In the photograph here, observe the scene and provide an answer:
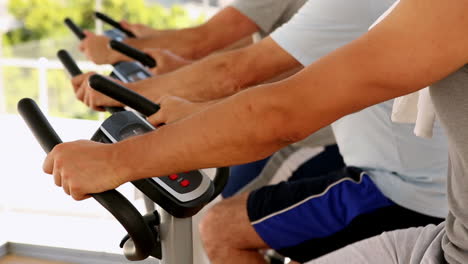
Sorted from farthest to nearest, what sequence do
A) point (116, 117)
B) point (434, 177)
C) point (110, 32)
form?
point (110, 32)
point (434, 177)
point (116, 117)

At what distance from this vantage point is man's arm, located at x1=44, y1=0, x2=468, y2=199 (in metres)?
1.12

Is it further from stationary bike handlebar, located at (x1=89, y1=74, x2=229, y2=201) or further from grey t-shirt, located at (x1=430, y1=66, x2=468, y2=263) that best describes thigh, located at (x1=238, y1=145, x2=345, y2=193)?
grey t-shirt, located at (x1=430, y1=66, x2=468, y2=263)

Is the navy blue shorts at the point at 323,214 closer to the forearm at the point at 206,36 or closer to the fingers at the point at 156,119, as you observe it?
the fingers at the point at 156,119

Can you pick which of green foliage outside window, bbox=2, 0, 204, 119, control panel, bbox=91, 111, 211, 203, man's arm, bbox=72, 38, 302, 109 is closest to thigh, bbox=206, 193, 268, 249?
man's arm, bbox=72, 38, 302, 109

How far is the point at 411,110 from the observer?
1510 millimetres

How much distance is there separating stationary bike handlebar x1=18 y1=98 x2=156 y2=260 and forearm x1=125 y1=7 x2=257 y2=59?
1.46m

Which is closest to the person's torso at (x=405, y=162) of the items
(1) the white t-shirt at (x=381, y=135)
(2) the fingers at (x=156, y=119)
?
(1) the white t-shirt at (x=381, y=135)

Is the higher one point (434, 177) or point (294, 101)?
point (294, 101)

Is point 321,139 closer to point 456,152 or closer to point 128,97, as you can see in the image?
point 128,97

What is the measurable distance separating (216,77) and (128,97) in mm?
496

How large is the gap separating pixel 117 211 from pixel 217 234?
3.28ft

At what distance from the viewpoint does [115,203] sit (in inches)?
49.2

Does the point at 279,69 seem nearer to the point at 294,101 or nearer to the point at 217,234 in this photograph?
the point at 217,234

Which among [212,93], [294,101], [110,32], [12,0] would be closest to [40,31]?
[12,0]
